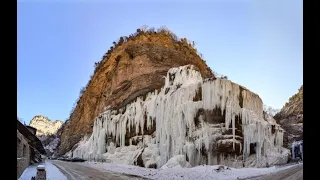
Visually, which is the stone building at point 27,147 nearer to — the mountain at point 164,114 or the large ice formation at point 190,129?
the mountain at point 164,114

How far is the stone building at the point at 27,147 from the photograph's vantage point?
5219 mm

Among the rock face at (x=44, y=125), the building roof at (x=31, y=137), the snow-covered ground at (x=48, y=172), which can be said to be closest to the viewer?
the snow-covered ground at (x=48, y=172)

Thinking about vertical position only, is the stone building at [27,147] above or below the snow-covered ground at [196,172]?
above

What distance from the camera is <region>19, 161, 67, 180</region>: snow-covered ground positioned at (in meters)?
5.31

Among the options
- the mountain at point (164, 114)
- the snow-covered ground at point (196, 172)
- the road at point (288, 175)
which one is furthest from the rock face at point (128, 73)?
the road at point (288, 175)

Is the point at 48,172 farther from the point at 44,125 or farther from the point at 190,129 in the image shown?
the point at 190,129

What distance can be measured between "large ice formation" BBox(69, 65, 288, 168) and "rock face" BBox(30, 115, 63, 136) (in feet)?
1.25

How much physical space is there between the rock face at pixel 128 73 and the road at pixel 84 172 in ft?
0.69

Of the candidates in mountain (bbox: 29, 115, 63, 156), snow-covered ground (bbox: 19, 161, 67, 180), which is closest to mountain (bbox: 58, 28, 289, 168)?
mountain (bbox: 29, 115, 63, 156)

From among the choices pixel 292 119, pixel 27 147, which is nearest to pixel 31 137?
pixel 27 147
